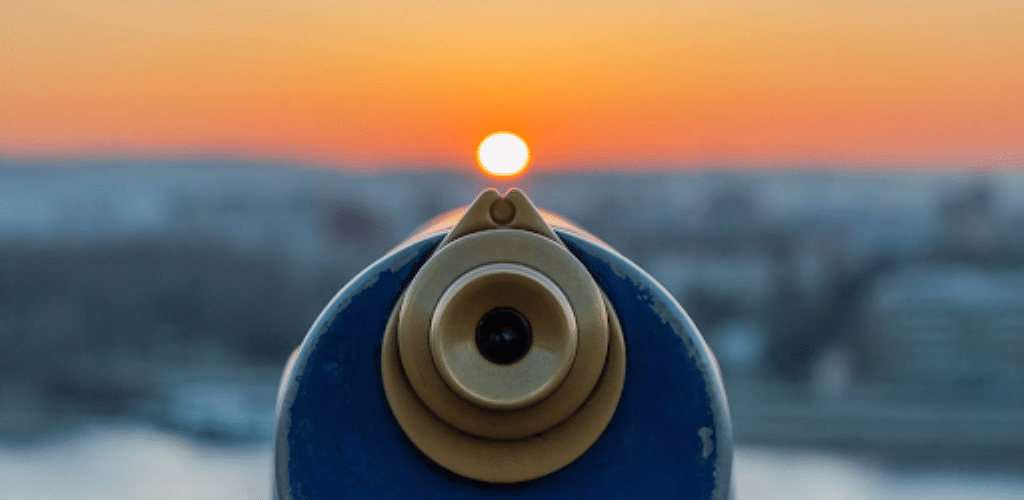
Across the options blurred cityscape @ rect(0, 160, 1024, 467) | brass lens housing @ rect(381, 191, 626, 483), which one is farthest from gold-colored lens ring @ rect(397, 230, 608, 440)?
blurred cityscape @ rect(0, 160, 1024, 467)

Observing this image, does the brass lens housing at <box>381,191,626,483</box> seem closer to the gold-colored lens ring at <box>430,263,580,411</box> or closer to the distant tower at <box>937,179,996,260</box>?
the gold-colored lens ring at <box>430,263,580,411</box>

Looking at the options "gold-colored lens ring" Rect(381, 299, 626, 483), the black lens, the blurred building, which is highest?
the blurred building

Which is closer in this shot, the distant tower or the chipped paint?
the chipped paint

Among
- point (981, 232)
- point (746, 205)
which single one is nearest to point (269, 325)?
point (746, 205)

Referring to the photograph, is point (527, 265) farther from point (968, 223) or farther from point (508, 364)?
point (968, 223)

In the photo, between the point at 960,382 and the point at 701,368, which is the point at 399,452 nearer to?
the point at 701,368

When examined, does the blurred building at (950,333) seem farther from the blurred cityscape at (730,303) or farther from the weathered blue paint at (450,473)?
the weathered blue paint at (450,473)
